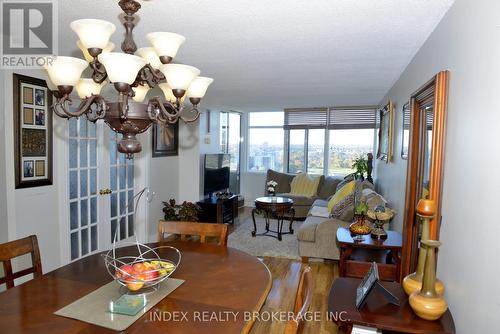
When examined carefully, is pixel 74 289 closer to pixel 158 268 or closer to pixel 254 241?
pixel 158 268

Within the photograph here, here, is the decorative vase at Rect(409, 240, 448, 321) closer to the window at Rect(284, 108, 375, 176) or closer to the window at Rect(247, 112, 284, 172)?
the window at Rect(284, 108, 375, 176)

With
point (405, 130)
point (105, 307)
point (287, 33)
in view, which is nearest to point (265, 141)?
point (405, 130)

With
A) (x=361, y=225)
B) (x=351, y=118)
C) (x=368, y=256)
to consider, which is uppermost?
(x=351, y=118)

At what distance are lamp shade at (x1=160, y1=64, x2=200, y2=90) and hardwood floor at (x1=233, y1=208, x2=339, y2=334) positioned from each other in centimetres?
203

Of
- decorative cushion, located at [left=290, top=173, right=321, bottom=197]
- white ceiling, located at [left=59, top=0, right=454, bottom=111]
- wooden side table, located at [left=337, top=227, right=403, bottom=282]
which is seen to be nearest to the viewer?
white ceiling, located at [left=59, top=0, right=454, bottom=111]

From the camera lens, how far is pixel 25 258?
2.93m

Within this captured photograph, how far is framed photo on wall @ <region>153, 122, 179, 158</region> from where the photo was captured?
493 cm

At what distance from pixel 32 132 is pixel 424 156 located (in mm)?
3380

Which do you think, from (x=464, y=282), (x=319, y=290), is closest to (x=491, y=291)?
(x=464, y=282)

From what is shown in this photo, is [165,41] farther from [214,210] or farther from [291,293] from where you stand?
[214,210]

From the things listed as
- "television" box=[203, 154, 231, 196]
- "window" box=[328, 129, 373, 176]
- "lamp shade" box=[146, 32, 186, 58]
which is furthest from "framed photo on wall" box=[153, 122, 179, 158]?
"window" box=[328, 129, 373, 176]

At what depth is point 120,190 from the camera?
14.4 feet

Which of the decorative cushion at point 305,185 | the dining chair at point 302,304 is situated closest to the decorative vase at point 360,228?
the dining chair at point 302,304

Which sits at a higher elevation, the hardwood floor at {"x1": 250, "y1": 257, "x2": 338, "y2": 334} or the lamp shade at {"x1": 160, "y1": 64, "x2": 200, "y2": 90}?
the lamp shade at {"x1": 160, "y1": 64, "x2": 200, "y2": 90}
